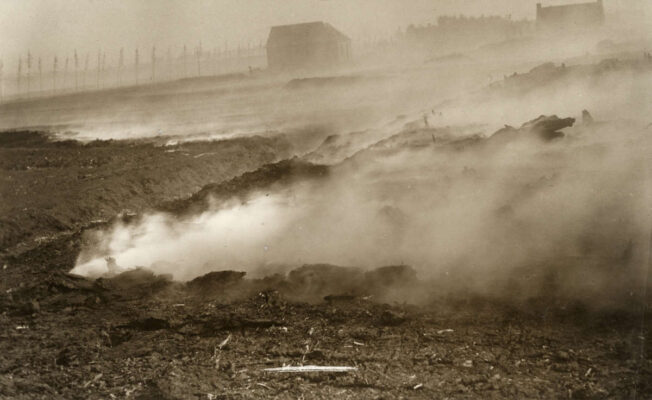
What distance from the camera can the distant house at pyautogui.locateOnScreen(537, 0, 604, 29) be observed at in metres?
25.8

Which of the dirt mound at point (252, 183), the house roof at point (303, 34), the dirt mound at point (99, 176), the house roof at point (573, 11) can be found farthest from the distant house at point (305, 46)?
the dirt mound at point (252, 183)

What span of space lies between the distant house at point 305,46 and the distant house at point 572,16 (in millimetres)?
15543

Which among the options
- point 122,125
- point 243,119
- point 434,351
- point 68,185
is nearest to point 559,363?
point 434,351

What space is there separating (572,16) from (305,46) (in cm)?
1870

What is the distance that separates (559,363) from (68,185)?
15054 mm

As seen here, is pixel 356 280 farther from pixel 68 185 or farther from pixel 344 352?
pixel 68 185

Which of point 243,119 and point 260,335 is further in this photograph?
point 243,119

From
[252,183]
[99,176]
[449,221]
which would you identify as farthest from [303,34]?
[449,221]

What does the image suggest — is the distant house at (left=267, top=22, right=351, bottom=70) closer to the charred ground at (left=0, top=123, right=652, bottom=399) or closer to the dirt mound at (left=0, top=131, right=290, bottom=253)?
the dirt mound at (left=0, top=131, right=290, bottom=253)

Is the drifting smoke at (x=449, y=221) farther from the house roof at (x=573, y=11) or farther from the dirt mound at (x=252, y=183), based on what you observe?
the house roof at (x=573, y=11)

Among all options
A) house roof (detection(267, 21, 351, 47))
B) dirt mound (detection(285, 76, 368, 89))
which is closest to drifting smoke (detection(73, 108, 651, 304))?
dirt mound (detection(285, 76, 368, 89))

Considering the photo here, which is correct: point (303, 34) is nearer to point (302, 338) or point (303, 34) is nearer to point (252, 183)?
point (252, 183)

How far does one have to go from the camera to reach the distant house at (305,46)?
3741cm

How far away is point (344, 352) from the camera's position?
222 inches
